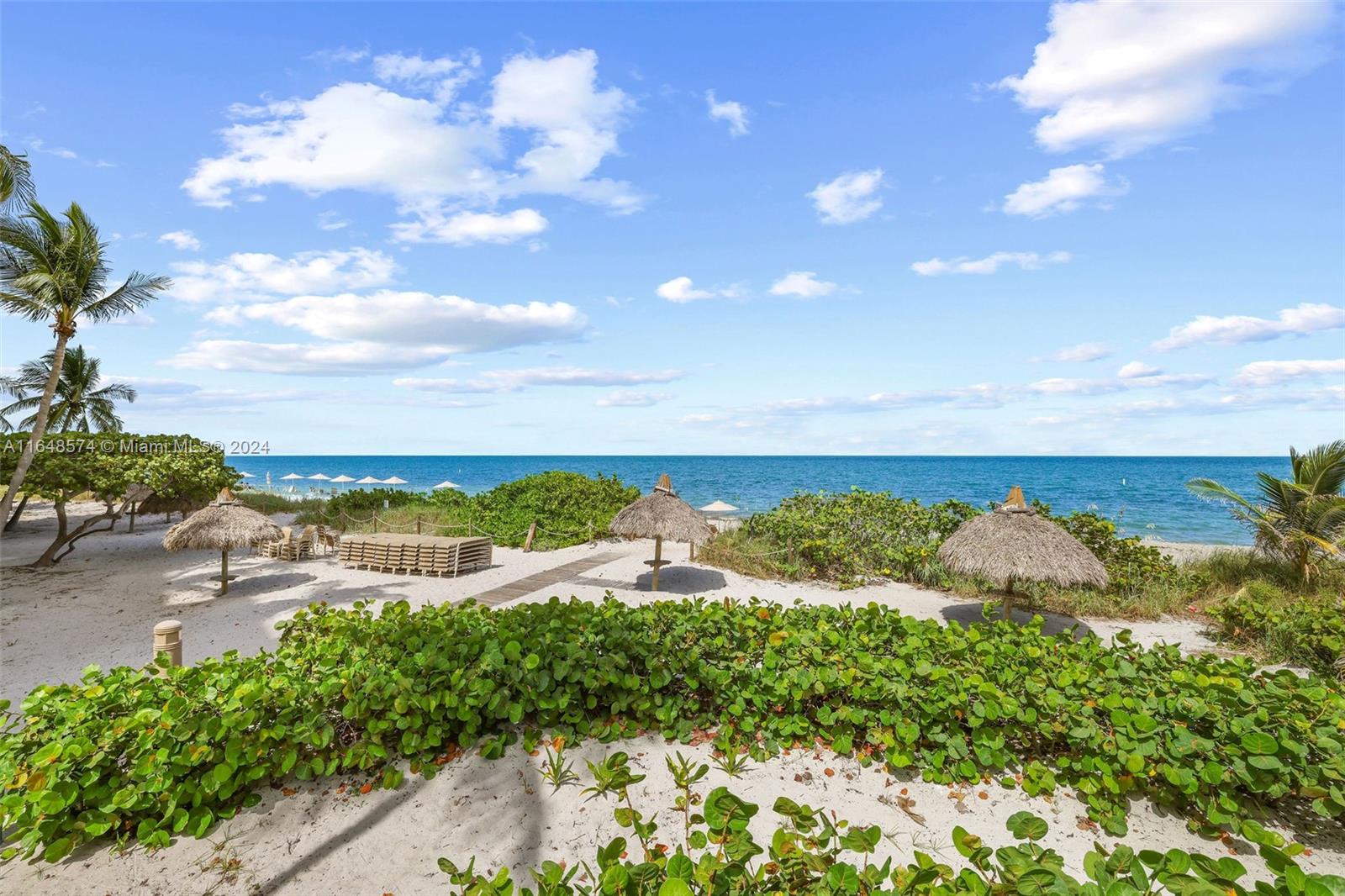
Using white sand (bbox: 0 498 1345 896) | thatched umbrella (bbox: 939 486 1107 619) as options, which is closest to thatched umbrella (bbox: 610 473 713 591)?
thatched umbrella (bbox: 939 486 1107 619)

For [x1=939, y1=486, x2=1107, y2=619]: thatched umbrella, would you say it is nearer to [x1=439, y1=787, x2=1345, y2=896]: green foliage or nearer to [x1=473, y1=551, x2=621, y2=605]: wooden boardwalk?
[x1=439, y1=787, x2=1345, y2=896]: green foliage

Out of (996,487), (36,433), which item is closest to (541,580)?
(36,433)

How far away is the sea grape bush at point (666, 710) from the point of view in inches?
141

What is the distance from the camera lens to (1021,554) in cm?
899

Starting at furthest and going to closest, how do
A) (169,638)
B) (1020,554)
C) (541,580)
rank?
(541,580)
(1020,554)
(169,638)

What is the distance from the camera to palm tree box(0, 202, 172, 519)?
12.7 meters

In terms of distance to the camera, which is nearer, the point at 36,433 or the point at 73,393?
the point at 36,433

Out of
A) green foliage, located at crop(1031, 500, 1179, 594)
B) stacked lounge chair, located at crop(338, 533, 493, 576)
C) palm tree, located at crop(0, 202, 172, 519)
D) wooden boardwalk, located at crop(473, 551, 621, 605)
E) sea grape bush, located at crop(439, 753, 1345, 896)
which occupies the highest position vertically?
palm tree, located at crop(0, 202, 172, 519)

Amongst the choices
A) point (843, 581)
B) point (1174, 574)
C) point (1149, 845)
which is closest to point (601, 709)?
point (1149, 845)

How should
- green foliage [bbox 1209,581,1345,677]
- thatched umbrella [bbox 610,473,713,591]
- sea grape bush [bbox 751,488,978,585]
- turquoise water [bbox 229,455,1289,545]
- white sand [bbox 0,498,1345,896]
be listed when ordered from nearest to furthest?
white sand [bbox 0,498,1345,896]
green foliage [bbox 1209,581,1345,677]
thatched umbrella [bbox 610,473,713,591]
sea grape bush [bbox 751,488,978,585]
turquoise water [bbox 229,455,1289,545]

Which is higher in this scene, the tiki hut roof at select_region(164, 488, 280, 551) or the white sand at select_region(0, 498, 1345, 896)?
the tiki hut roof at select_region(164, 488, 280, 551)

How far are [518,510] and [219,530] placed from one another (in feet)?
30.3

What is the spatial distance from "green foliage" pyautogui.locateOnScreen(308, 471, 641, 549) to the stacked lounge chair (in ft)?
8.97

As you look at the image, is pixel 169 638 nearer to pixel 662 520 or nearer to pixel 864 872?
pixel 864 872
